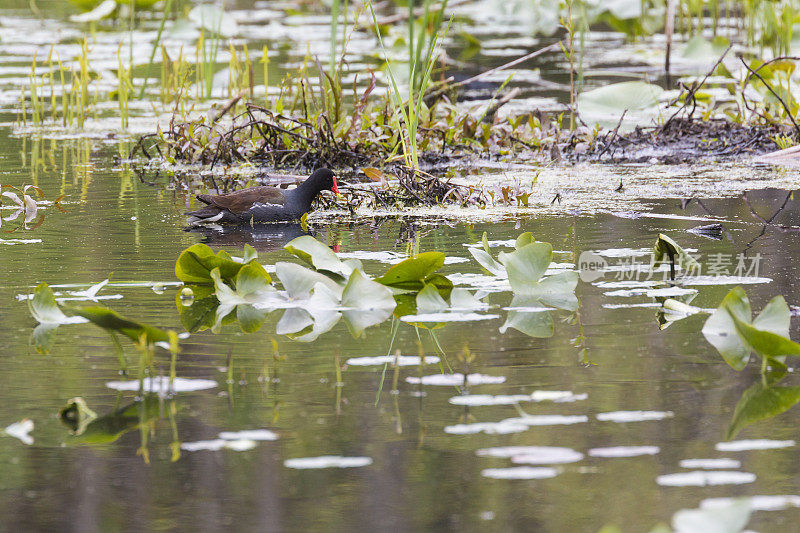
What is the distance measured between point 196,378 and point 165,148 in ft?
19.4

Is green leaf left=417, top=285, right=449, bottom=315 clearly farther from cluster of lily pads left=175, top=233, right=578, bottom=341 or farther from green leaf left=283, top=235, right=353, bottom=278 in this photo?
green leaf left=283, top=235, right=353, bottom=278

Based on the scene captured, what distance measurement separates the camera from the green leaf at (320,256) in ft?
15.6

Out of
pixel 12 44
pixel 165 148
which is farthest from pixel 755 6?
pixel 12 44

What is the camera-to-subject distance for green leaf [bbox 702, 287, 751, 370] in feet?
12.4

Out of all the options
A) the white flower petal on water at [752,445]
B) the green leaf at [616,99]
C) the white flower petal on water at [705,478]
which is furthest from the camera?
the green leaf at [616,99]

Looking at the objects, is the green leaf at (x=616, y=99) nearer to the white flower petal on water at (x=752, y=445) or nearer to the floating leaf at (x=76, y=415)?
the white flower petal on water at (x=752, y=445)

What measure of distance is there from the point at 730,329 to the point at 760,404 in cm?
68

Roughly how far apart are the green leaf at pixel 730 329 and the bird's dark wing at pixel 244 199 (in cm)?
307

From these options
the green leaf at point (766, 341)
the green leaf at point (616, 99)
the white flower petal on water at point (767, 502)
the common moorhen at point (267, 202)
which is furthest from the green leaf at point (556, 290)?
the green leaf at point (616, 99)

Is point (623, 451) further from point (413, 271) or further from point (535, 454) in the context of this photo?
point (413, 271)

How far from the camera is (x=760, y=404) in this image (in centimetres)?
340

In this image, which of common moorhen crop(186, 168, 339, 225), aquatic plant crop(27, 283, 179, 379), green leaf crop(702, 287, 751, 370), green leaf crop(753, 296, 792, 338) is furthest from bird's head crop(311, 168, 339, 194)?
green leaf crop(753, 296, 792, 338)

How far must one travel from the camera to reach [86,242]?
19.4 feet

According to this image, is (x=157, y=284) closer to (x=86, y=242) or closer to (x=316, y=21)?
(x=86, y=242)
